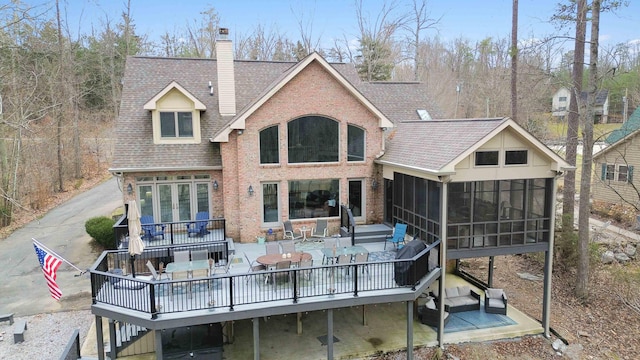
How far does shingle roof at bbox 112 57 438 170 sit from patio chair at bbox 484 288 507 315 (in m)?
9.01

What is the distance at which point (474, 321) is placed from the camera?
13492 mm

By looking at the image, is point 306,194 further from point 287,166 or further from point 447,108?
point 447,108

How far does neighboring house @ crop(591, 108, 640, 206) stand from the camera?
25267 mm

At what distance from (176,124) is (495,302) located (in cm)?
1304

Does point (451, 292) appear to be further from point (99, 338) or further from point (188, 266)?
point (99, 338)

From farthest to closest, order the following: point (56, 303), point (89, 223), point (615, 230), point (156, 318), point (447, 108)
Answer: point (447, 108) → point (615, 230) → point (89, 223) → point (56, 303) → point (156, 318)

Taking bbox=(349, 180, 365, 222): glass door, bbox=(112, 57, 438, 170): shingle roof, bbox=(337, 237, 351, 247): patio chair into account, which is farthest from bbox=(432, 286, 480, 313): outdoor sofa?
bbox=(112, 57, 438, 170): shingle roof

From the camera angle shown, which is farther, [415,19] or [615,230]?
[415,19]

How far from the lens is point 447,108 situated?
142ft

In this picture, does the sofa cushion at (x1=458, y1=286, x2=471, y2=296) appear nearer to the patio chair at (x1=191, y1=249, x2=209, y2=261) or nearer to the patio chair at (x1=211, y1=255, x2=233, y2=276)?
the patio chair at (x1=211, y1=255, x2=233, y2=276)

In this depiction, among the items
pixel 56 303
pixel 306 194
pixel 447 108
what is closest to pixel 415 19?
pixel 447 108

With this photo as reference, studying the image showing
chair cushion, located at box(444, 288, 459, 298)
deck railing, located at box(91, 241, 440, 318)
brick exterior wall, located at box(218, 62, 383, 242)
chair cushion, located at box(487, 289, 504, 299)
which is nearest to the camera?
deck railing, located at box(91, 241, 440, 318)

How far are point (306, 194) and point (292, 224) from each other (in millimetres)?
1260

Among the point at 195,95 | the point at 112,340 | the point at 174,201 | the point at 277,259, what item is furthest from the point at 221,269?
the point at 195,95
